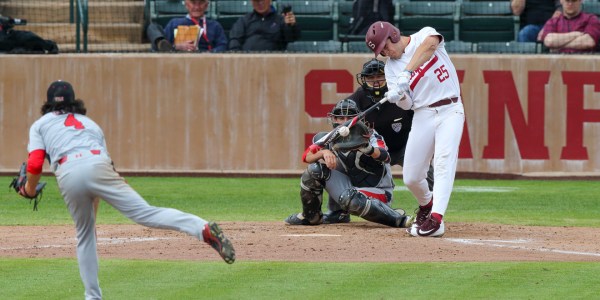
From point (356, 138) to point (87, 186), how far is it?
3.64 metres

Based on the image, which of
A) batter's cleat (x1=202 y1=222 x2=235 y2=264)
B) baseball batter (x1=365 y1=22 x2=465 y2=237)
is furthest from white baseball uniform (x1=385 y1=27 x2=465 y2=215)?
batter's cleat (x1=202 y1=222 x2=235 y2=264)

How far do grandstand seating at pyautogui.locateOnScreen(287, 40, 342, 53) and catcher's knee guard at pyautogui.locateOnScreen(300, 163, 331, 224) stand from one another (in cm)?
584

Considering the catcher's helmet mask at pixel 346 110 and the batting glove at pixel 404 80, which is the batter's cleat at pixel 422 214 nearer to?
the catcher's helmet mask at pixel 346 110

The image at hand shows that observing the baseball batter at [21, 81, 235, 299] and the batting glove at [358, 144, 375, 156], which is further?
the batting glove at [358, 144, 375, 156]

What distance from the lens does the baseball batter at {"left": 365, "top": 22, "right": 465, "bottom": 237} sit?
10.1 m

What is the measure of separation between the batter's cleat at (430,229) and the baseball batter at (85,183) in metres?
3.07

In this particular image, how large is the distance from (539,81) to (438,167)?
6.07 meters

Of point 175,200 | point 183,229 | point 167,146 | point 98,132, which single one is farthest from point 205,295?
point 167,146

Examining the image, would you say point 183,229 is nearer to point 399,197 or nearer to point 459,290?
point 459,290

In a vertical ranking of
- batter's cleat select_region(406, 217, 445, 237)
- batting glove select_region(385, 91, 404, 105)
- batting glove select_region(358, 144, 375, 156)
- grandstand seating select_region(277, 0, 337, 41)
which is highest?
grandstand seating select_region(277, 0, 337, 41)

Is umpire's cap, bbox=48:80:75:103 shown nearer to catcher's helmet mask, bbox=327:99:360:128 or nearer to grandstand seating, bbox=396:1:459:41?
catcher's helmet mask, bbox=327:99:360:128

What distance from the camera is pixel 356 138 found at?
34.3 ft

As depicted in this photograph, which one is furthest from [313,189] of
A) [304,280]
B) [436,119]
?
[304,280]

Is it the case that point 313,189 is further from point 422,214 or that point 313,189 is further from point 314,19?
point 314,19
